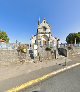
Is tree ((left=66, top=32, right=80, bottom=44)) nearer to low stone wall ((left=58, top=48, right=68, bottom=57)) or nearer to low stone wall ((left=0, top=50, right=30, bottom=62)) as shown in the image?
low stone wall ((left=58, top=48, right=68, bottom=57))

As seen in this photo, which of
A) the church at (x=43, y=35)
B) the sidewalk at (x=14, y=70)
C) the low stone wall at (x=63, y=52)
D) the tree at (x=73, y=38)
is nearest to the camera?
the sidewalk at (x=14, y=70)

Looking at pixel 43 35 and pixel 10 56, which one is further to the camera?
pixel 43 35

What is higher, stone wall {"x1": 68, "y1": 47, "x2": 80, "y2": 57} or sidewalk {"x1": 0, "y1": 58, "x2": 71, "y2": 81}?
stone wall {"x1": 68, "y1": 47, "x2": 80, "y2": 57}

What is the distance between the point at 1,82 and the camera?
13086 millimetres

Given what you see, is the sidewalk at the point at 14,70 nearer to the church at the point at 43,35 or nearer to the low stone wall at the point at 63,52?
the low stone wall at the point at 63,52

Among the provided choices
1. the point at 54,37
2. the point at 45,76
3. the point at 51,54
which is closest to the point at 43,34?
the point at 54,37

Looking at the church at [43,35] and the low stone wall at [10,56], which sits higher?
the church at [43,35]

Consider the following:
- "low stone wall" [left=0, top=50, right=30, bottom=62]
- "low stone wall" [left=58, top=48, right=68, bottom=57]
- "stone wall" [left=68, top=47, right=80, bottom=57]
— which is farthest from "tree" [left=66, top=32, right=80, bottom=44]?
"low stone wall" [left=0, top=50, right=30, bottom=62]

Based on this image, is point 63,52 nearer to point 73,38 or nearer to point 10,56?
point 10,56

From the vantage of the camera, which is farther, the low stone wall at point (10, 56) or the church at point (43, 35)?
the church at point (43, 35)

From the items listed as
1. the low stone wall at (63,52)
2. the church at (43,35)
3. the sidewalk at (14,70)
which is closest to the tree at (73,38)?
the church at (43,35)

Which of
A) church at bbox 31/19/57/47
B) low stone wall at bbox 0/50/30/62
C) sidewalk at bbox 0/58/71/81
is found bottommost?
sidewalk at bbox 0/58/71/81

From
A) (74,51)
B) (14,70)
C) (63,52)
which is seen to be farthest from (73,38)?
(14,70)

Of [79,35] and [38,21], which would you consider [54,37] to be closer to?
[38,21]
